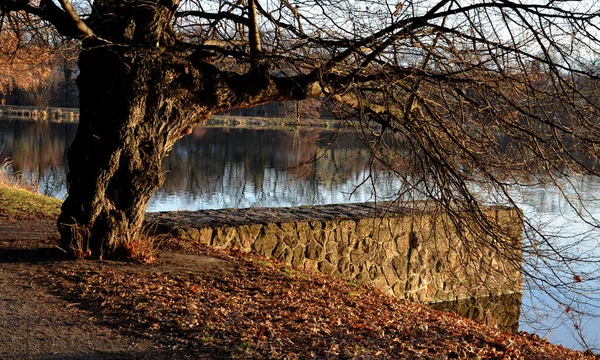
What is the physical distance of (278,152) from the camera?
36.0m

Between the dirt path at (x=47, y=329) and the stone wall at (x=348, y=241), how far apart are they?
115 inches

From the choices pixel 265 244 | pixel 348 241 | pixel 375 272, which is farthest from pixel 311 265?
pixel 375 272

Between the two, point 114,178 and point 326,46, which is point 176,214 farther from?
point 326,46

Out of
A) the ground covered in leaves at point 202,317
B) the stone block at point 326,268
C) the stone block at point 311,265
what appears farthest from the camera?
the stone block at point 326,268

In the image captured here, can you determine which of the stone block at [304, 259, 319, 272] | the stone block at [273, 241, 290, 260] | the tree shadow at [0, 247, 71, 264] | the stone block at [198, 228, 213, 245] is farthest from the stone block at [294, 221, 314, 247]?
the tree shadow at [0, 247, 71, 264]

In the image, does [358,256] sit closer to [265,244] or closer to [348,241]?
[348,241]

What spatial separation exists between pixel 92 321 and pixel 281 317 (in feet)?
5.40

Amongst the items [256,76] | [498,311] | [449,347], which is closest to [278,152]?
[498,311]

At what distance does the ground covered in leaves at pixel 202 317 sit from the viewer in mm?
5270

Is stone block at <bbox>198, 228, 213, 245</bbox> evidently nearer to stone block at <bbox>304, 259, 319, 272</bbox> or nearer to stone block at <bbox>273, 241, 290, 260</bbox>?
stone block at <bbox>273, 241, 290, 260</bbox>

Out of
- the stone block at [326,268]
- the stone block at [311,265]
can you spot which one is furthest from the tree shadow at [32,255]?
the stone block at [326,268]

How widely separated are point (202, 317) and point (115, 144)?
258cm

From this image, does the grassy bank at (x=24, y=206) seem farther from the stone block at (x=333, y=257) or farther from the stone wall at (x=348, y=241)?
the stone block at (x=333, y=257)

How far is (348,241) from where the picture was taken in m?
11.1
